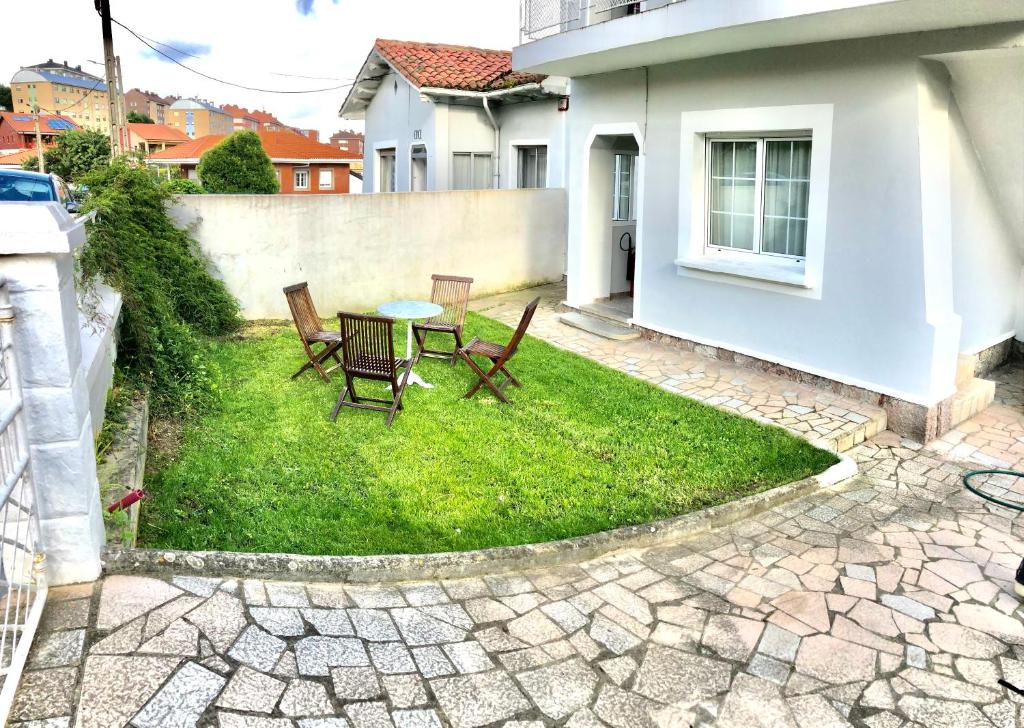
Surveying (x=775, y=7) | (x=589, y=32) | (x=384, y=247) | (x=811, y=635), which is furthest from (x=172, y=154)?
(x=811, y=635)

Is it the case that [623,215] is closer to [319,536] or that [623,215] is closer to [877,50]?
[877,50]

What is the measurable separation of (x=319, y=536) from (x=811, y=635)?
3.04 m

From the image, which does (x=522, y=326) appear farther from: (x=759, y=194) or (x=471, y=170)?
(x=471, y=170)

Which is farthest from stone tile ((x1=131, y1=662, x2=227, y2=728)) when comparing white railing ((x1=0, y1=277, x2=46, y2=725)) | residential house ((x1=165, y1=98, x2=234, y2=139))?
residential house ((x1=165, y1=98, x2=234, y2=139))

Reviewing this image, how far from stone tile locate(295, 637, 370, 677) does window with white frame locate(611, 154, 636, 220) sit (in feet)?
32.8

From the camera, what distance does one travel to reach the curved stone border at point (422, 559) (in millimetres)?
4242

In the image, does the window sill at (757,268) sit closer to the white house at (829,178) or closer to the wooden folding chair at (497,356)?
the white house at (829,178)

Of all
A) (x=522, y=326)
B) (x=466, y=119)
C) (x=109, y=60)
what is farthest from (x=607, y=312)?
(x=109, y=60)

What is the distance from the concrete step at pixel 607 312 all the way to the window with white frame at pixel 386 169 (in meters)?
9.23

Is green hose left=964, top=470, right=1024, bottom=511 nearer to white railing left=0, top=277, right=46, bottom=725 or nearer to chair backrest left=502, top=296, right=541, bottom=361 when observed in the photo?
chair backrest left=502, top=296, right=541, bottom=361

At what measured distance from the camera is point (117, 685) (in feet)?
10.8

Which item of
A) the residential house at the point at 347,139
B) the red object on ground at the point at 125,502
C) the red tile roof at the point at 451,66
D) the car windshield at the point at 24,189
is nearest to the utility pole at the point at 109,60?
the car windshield at the point at 24,189

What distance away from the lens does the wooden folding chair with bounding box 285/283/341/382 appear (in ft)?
27.9

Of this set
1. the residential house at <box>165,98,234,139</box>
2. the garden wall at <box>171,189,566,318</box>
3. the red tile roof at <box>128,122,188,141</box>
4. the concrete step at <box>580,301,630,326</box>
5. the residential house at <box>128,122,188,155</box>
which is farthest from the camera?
the residential house at <box>165,98,234,139</box>
